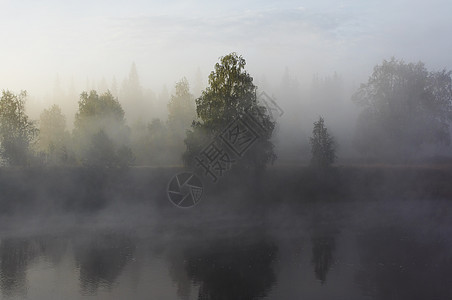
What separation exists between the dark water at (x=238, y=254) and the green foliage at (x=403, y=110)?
15504 millimetres

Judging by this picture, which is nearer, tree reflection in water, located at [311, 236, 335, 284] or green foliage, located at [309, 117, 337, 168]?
tree reflection in water, located at [311, 236, 335, 284]

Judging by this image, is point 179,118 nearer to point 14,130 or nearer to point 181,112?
point 181,112

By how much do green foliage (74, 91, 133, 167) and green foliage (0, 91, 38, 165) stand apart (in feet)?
25.4

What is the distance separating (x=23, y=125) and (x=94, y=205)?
21697mm

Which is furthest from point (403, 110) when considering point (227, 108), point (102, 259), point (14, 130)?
point (14, 130)

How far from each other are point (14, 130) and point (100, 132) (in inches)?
631

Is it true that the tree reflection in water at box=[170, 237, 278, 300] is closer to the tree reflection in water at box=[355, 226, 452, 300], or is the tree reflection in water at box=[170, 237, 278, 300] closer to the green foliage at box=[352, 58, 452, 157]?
the tree reflection in water at box=[355, 226, 452, 300]

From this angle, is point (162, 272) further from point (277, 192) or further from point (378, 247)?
point (277, 192)

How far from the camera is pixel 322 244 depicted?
50.1 meters

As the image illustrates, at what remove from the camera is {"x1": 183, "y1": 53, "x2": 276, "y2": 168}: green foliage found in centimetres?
6188

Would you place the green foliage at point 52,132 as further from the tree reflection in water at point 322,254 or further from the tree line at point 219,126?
the tree reflection in water at point 322,254

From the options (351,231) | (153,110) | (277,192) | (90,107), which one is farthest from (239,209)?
(153,110)

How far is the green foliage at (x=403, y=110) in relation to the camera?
79375mm

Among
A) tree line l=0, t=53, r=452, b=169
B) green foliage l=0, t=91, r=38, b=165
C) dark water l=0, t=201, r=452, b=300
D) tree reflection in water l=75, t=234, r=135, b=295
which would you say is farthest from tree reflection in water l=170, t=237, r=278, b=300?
green foliage l=0, t=91, r=38, b=165
